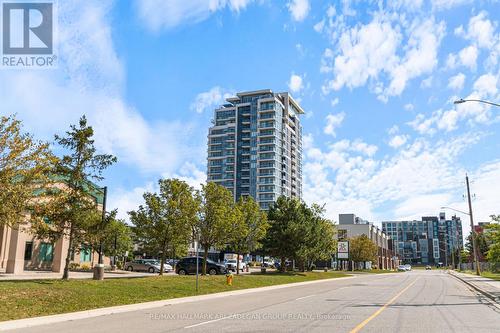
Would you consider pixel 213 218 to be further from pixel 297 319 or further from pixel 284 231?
pixel 297 319

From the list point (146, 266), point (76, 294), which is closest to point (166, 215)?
point (76, 294)

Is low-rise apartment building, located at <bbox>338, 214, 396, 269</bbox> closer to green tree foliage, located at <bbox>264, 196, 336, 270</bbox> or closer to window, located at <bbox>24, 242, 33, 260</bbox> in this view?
green tree foliage, located at <bbox>264, 196, 336, 270</bbox>

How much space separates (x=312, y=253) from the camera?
165 ft

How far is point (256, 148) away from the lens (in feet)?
490

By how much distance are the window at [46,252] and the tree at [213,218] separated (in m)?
16.5

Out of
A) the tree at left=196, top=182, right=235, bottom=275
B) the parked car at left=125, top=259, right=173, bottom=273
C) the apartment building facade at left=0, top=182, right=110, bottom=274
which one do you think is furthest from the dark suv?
the parked car at left=125, top=259, right=173, bottom=273

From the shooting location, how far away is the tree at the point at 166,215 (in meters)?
30.1

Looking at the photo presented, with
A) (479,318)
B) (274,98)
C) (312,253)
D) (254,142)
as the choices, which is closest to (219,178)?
(254,142)

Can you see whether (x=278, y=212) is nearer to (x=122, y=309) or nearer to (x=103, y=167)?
(x=103, y=167)

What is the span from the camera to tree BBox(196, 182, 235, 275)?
34.5 metres

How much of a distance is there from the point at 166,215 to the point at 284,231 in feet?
60.2

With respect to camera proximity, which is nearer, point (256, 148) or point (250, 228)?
point (250, 228)

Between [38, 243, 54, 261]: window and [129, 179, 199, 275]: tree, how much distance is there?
616 inches

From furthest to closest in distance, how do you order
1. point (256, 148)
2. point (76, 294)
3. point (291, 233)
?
point (256, 148) < point (291, 233) < point (76, 294)
